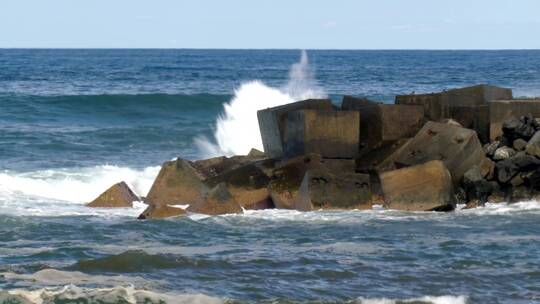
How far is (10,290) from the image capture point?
354 inches

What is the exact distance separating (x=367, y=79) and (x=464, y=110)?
31100 mm

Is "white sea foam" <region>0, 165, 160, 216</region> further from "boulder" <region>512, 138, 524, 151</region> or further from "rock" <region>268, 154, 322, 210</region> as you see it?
"boulder" <region>512, 138, 524, 151</region>

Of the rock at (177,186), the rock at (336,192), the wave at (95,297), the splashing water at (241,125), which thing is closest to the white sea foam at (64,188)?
the rock at (177,186)

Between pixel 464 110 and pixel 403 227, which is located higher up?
pixel 464 110

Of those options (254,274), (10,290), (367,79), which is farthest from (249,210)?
(367,79)

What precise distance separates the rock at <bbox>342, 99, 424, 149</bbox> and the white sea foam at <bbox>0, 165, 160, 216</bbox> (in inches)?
123

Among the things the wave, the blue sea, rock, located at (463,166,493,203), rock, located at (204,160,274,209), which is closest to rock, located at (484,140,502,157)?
rock, located at (463,166,493,203)

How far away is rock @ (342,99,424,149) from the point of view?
14320 mm

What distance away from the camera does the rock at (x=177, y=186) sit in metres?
13.9

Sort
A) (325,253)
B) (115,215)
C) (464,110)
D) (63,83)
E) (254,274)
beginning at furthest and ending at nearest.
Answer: (63,83) < (464,110) < (115,215) < (325,253) < (254,274)

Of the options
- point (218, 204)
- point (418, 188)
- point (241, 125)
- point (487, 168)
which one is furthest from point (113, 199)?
point (241, 125)

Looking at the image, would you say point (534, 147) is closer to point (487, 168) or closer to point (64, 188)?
point (487, 168)

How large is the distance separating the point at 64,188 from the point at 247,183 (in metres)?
3.57

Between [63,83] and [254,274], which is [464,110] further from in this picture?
[63,83]
